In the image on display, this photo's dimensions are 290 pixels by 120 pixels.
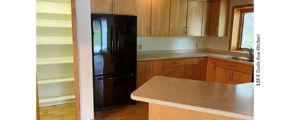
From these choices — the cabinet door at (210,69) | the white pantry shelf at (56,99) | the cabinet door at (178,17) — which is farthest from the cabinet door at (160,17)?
the white pantry shelf at (56,99)

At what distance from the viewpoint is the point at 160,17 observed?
377cm

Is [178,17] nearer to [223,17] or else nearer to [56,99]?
[223,17]

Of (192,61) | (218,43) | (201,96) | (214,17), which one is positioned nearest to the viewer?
(201,96)

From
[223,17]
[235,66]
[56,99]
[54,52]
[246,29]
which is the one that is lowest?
[56,99]

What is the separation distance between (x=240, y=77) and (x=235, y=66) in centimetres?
21

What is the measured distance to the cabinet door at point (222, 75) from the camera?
3839mm

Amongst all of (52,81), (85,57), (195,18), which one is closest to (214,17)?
(195,18)

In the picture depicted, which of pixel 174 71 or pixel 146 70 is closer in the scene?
pixel 146 70

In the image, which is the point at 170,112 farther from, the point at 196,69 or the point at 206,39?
the point at 206,39

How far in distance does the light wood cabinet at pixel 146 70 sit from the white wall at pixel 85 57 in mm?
935

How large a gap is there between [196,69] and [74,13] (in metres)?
2.64

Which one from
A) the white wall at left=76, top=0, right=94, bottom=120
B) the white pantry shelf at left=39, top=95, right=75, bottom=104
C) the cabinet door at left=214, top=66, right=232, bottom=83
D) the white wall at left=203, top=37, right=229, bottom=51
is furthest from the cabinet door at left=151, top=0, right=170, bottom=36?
the white pantry shelf at left=39, top=95, right=75, bottom=104
